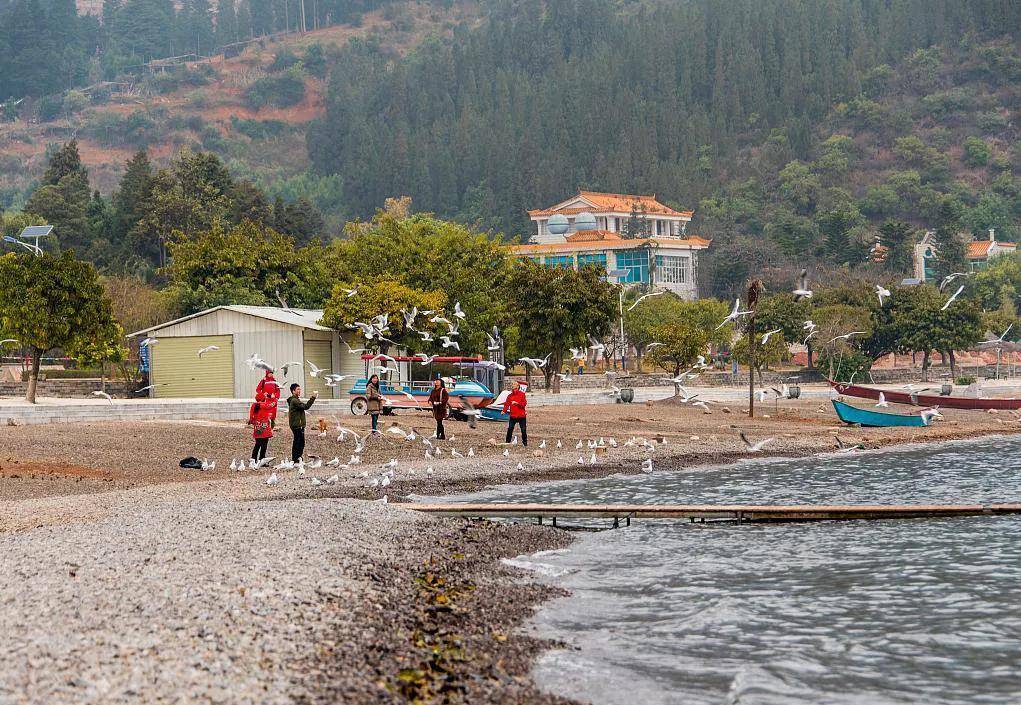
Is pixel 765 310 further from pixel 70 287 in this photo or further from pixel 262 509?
pixel 262 509

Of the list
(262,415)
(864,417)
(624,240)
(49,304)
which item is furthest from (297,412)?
(624,240)

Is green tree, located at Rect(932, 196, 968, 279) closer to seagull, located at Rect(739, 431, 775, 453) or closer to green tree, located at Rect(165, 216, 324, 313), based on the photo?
green tree, located at Rect(165, 216, 324, 313)

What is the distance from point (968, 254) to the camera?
162125 millimetres

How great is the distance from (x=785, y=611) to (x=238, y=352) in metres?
41.1

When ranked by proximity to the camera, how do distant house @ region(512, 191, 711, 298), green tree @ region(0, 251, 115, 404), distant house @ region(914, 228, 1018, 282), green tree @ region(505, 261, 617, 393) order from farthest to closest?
distant house @ region(914, 228, 1018, 282) < distant house @ region(512, 191, 711, 298) < green tree @ region(505, 261, 617, 393) < green tree @ region(0, 251, 115, 404)

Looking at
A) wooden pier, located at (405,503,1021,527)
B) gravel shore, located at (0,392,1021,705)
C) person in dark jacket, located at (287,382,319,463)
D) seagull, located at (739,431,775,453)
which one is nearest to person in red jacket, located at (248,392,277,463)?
person in dark jacket, located at (287,382,319,463)

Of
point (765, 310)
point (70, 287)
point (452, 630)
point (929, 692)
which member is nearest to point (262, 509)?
point (452, 630)

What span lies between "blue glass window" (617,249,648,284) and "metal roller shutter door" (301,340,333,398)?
285 feet

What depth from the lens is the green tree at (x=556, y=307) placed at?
194ft

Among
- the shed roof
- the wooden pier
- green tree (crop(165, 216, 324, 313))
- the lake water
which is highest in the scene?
green tree (crop(165, 216, 324, 313))

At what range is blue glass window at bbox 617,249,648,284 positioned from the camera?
140887 millimetres

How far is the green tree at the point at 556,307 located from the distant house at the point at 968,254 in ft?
324

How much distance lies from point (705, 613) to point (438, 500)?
10.8 metres

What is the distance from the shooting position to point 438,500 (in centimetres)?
2659
